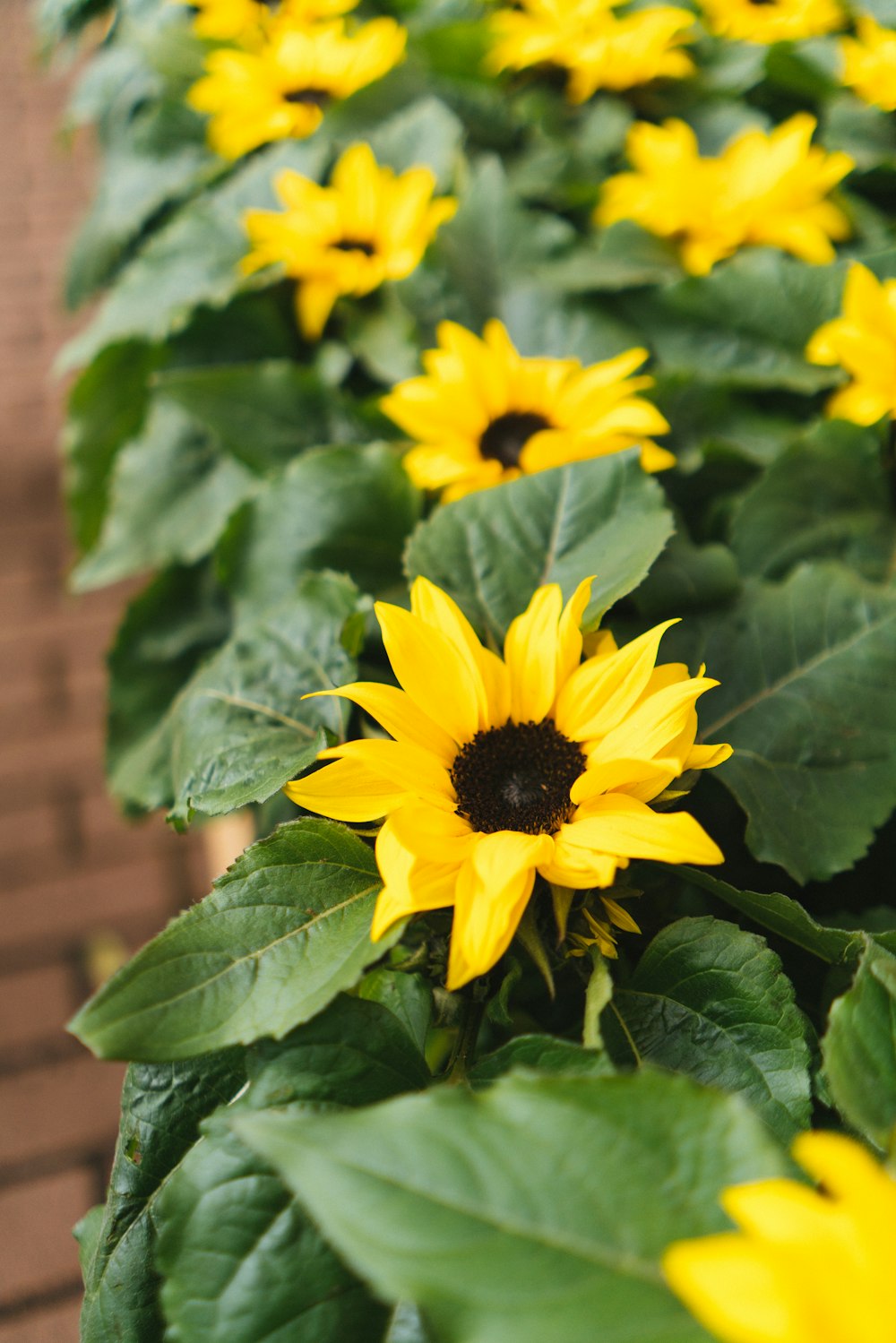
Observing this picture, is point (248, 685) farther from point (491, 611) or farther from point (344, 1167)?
point (344, 1167)

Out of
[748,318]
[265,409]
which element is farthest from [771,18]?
[265,409]

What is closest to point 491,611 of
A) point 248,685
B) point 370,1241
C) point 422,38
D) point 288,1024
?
point 248,685

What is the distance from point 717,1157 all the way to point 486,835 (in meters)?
0.17

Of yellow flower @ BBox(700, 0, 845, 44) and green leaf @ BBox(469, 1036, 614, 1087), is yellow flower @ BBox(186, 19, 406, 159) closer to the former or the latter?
yellow flower @ BBox(700, 0, 845, 44)

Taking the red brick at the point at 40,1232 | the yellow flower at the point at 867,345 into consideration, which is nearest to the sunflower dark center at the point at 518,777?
the yellow flower at the point at 867,345

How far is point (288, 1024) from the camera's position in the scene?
44 cm

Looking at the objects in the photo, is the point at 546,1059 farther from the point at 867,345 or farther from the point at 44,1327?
the point at 44,1327

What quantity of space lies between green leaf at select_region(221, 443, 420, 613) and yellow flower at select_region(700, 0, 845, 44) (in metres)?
0.61

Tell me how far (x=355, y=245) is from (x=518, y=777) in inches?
22.7

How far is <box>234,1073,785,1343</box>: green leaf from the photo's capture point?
0.31m

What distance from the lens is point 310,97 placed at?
1.06 metres

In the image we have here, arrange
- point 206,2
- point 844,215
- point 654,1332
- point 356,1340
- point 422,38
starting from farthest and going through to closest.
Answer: point 206,2 → point 422,38 → point 844,215 → point 356,1340 → point 654,1332

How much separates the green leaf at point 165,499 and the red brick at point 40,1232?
670 mm

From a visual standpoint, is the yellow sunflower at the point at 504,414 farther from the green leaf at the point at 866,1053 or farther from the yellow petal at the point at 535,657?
the green leaf at the point at 866,1053
